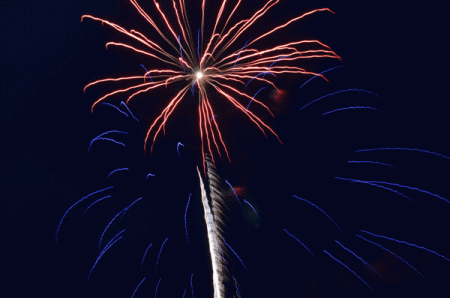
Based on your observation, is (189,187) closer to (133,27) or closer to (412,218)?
(133,27)

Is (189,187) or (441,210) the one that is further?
(441,210)

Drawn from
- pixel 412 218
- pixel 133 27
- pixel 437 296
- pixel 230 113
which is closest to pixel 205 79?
pixel 230 113

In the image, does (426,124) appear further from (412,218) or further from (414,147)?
(412,218)

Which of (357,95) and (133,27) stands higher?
(133,27)

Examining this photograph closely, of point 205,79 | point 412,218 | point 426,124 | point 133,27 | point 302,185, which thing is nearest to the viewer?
point 205,79

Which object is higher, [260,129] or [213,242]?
[260,129]

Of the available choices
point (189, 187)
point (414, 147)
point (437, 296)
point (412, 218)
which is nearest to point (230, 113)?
point (189, 187)

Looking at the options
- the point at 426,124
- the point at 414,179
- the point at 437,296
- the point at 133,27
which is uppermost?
the point at 133,27

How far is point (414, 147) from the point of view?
4.42 metres

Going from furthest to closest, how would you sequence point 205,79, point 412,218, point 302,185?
point 302,185
point 412,218
point 205,79

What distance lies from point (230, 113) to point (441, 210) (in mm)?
4233

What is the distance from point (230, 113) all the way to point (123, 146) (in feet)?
6.32

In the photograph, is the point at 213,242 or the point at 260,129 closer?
the point at 213,242

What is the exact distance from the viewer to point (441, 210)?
456 cm
